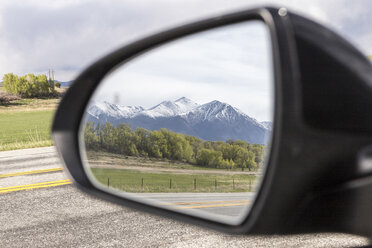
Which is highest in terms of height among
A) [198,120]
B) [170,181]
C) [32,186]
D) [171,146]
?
[198,120]

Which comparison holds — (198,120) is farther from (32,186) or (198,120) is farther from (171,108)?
(32,186)

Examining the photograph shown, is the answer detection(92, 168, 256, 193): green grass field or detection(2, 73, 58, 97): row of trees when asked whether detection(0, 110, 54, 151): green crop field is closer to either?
detection(92, 168, 256, 193): green grass field

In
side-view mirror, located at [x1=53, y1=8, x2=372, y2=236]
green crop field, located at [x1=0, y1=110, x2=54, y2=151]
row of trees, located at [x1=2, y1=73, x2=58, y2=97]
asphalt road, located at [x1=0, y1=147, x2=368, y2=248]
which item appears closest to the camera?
side-view mirror, located at [x1=53, y1=8, x2=372, y2=236]

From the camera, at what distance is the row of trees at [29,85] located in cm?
10956

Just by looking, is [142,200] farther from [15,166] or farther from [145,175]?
[15,166]

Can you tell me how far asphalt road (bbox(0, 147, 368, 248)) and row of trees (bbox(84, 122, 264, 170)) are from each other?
7.46ft

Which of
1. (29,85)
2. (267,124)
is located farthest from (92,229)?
(29,85)

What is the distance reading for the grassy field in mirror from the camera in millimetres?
1364

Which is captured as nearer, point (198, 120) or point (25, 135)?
point (198, 120)

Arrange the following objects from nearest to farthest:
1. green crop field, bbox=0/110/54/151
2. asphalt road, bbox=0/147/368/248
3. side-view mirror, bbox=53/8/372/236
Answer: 1. side-view mirror, bbox=53/8/372/236
2. asphalt road, bbox=0/147/368/248
3. green crop field, bbox=0/110/54/151

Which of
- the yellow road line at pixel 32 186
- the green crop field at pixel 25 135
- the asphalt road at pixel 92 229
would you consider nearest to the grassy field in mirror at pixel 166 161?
the green crop field at pixel 25 135

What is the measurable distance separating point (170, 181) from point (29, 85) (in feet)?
390

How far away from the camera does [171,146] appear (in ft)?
5.21

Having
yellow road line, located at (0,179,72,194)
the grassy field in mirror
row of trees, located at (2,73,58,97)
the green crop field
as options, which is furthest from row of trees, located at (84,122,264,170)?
row of trees, located at (2,73,58,97)
